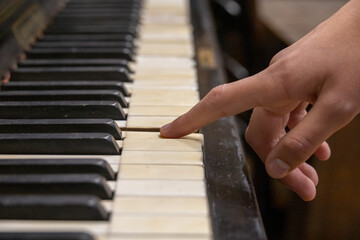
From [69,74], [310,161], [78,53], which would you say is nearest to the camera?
[69,74]

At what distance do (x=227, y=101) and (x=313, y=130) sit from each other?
18 cm

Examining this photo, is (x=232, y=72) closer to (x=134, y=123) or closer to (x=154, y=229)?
(x=134, y=123)

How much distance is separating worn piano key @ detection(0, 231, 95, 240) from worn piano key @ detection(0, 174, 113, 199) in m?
0.12

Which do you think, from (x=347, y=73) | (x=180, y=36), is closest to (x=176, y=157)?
(x=347, y=73)

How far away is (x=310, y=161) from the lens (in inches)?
83.7

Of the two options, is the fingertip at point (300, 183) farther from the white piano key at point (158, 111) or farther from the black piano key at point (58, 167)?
the black piano key at point (58, 167)

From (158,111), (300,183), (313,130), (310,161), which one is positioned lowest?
(310,161)

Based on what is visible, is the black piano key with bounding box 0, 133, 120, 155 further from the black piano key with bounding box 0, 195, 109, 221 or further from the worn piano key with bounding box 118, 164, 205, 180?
the black piano key with bounding box 0, 195, 109, 221

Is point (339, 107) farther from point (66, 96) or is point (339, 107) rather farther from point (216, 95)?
point (66, 96)

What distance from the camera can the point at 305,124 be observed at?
82 cm

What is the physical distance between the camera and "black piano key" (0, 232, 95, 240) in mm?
618

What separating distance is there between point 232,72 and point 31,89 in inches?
84.9

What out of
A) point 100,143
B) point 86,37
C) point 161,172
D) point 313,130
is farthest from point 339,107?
point 86,37

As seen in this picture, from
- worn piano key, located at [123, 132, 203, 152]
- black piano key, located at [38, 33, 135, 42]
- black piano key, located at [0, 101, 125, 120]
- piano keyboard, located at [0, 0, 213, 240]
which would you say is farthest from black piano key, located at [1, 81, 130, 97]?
black piano key, located at [38, 33, 135, 42]
